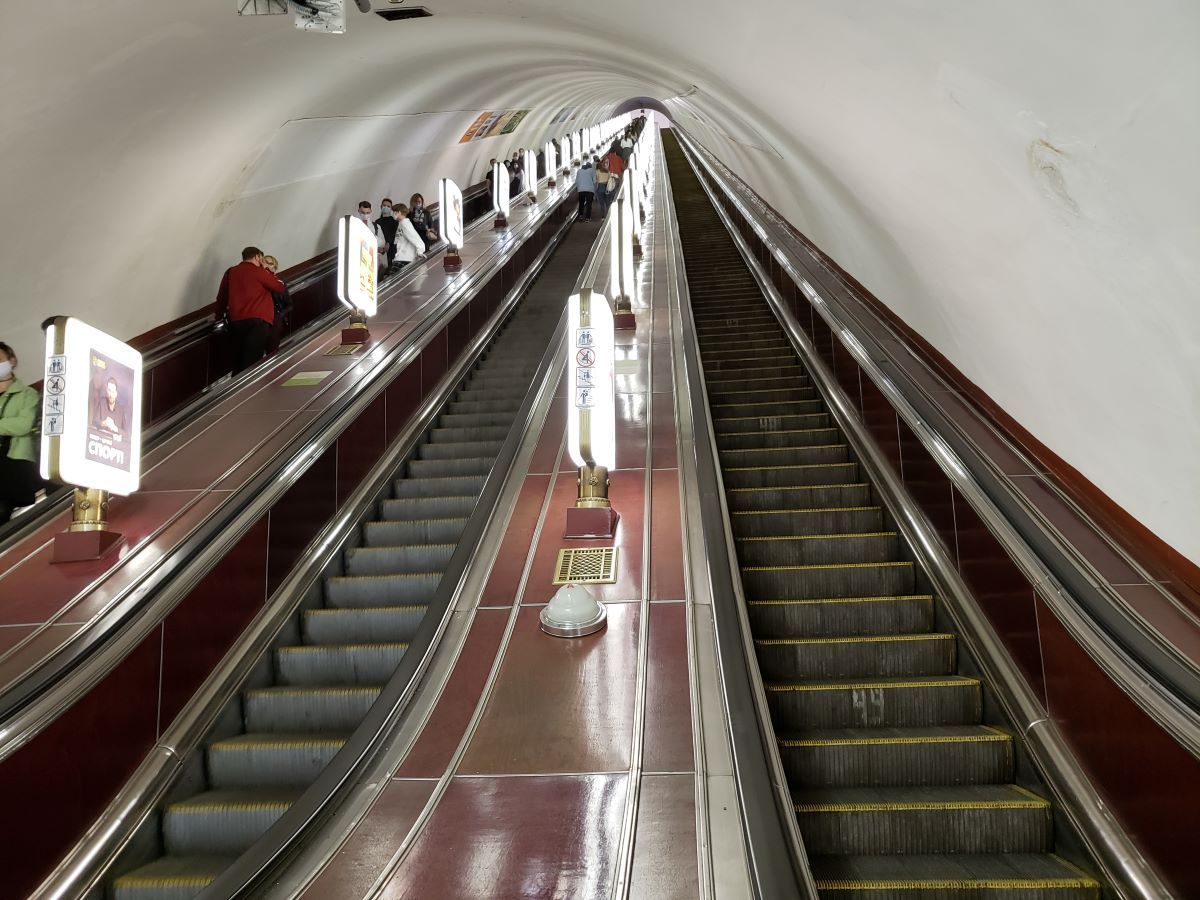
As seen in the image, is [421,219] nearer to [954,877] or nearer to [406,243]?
[406,243]

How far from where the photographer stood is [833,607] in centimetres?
384

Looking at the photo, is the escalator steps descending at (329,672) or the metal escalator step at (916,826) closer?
the metal escalator step at (916,826)

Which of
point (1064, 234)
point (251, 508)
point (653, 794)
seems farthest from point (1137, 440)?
point (251, 508)

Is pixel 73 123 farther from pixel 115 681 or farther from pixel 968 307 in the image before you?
pixel 968 307

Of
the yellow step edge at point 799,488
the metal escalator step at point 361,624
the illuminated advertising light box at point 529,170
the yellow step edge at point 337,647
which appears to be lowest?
the yellow step edge at point 337,647

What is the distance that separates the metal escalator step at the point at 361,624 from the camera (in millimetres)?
4117

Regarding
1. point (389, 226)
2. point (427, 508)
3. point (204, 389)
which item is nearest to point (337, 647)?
point (427, 508)

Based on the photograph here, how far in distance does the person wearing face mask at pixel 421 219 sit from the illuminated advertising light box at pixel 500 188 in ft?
3.44

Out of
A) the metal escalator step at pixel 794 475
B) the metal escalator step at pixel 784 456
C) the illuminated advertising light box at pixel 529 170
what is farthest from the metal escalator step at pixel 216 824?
the illuminated advertising light box at pixel 529 170

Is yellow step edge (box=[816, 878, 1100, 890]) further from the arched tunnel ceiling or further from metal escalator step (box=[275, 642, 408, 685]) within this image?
metal escalator step (box=[275, 642, 408, 685])

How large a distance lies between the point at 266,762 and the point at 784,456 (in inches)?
136

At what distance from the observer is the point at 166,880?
2711 mm

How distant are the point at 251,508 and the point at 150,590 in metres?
0.72

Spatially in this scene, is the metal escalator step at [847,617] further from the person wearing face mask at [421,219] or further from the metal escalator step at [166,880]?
the person wearing face mask at [421,219]
